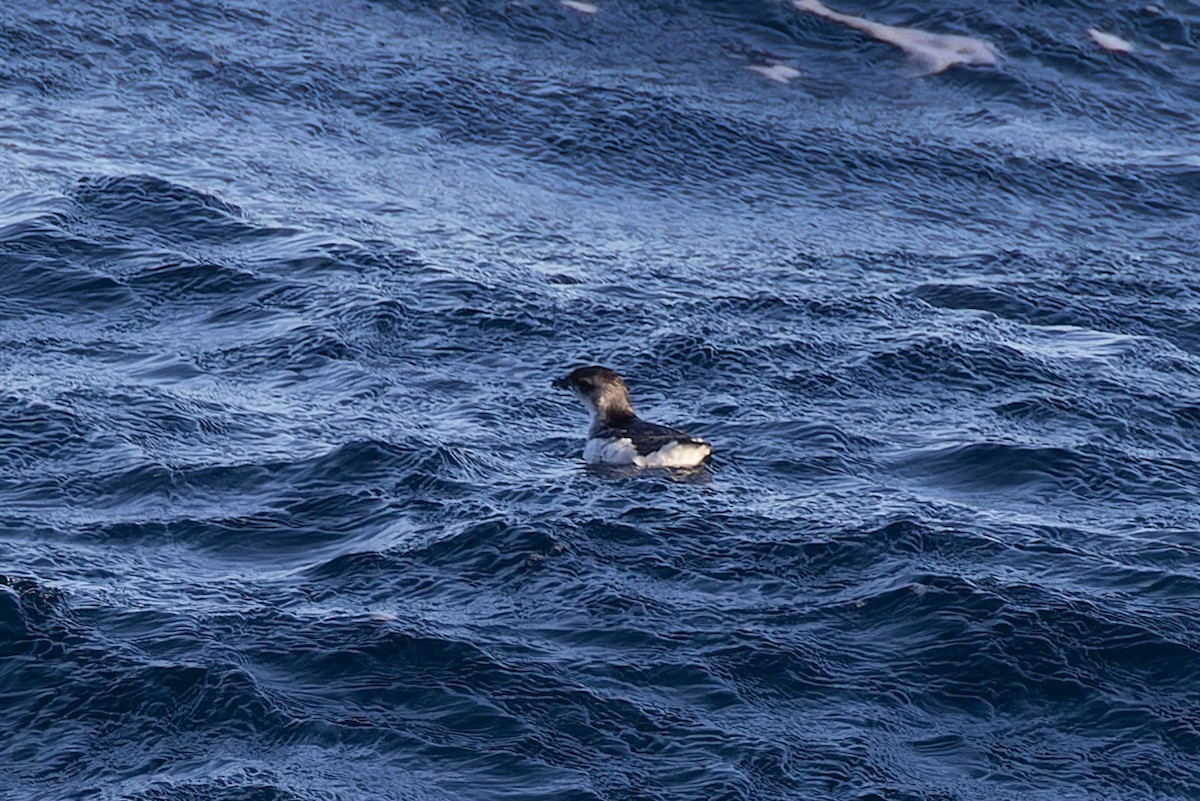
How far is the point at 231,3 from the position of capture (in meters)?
17.1

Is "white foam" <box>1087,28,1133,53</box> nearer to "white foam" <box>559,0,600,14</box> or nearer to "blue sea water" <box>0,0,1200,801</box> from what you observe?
"blue sea water" <box>0,0,1200,801</box>

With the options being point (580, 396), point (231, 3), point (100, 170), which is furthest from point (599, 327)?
point (231, 3)

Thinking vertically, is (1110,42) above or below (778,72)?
above

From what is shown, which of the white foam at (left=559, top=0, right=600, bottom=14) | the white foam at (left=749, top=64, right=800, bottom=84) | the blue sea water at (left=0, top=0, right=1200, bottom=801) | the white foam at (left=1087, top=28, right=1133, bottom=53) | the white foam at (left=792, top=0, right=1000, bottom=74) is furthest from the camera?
the white foam at (left=559, top=0, right=600, bottom=14)

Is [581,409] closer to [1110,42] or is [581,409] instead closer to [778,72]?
[778,72]

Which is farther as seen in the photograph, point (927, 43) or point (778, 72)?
point (927, 43)

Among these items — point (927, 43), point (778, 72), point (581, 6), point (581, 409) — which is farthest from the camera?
point (581, 6)

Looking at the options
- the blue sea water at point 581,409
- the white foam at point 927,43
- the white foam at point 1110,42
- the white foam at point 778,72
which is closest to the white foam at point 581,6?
the blue sea water at point 581,409

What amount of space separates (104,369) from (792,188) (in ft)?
19.9

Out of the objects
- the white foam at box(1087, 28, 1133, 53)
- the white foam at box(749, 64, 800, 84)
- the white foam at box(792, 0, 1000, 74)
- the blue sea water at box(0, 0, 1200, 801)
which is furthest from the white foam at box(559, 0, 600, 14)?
the white foam at box(1087, 28, 1133, 53)

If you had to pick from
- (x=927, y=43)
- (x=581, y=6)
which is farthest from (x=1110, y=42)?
(x=581, y=6)

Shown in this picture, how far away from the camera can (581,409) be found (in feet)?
39.7

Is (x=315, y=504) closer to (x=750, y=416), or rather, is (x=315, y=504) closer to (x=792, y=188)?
(x=750, y=416)

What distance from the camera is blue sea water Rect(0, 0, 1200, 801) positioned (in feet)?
27.0
